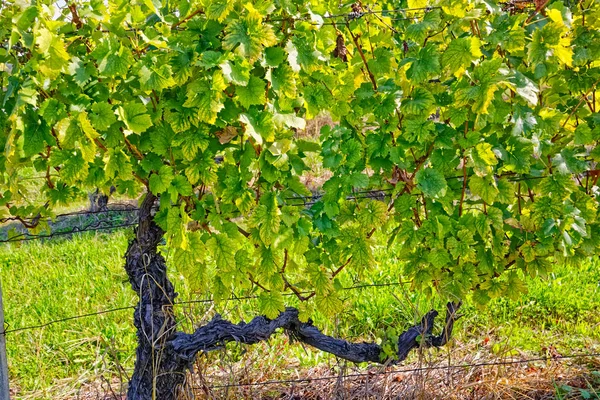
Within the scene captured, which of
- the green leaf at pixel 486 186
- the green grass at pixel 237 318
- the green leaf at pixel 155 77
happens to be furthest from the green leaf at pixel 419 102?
the green grass at pixel 237 318

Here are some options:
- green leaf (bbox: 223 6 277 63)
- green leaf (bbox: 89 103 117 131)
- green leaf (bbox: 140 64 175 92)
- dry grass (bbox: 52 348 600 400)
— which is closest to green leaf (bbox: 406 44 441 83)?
green leaf (bbox: 223 6 277 63)

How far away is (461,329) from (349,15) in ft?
6.84

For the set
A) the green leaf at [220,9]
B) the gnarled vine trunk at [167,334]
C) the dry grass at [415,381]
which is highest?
the green leaf at [220,9]

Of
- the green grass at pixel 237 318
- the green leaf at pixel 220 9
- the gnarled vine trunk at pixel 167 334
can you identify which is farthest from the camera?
the green grass at pixel 237 318

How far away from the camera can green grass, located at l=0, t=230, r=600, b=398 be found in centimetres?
339

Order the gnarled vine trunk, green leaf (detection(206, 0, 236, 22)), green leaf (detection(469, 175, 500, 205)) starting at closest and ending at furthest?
green leaf (detection(206, 0, 236, 22)) < green leaf (detection(469, 175, 500, 205)) < the gnarled vine trunk

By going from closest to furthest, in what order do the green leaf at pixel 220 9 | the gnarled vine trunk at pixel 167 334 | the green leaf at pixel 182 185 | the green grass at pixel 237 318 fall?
the green leaf at pixel 220 9 → the green leaf at pixel 182 185 → the gnarled vine trunk at pixel 167 334 → the green grass at pixel 237 318

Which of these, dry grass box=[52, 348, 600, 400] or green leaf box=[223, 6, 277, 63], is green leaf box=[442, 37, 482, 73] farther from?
dry grass box=[52, 348, 600, 400]

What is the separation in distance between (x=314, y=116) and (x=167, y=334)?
3.65 ft

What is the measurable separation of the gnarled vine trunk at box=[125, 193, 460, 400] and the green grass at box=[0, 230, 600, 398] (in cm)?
31

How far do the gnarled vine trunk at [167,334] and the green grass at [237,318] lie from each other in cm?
31

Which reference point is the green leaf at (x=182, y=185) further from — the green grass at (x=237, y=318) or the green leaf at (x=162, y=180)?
the green grass at (x=237, y=318)

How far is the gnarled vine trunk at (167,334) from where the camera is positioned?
256 centimetres

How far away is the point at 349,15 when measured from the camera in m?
2.19
